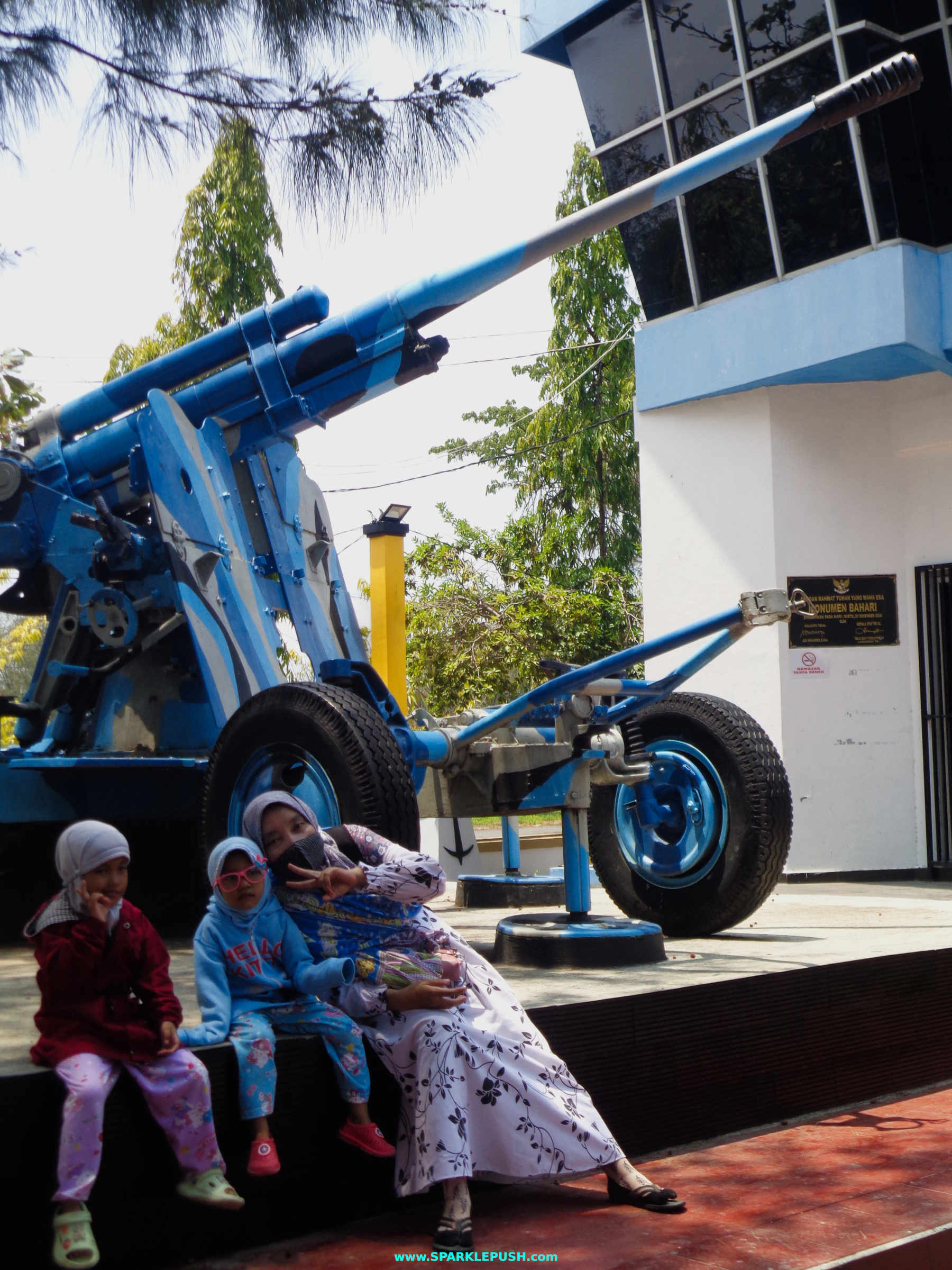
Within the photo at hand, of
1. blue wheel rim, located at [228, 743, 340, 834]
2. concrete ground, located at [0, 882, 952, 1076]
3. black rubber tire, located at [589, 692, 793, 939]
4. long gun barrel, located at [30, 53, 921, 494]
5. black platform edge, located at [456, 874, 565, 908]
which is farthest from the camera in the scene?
black platform edge, located at [456, 874, 565, 908]

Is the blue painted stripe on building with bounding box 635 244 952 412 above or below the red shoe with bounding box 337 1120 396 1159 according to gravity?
above

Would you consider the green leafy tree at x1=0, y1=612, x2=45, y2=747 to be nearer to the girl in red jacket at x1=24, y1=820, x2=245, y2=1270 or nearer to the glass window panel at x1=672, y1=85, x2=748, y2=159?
the girl in red jacket at x1=24, y1=820, x2=245, y2=1270

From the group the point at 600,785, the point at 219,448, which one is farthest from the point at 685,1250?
the point at 219,448

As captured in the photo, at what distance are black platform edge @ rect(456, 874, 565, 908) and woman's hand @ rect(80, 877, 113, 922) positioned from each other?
416cm

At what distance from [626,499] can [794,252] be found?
40.8ft

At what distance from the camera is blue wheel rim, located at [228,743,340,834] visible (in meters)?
4.52

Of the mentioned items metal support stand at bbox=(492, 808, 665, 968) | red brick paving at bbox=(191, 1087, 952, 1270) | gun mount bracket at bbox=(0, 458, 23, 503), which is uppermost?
gun mount bracket at bbox=(0, 458, 23, 503)

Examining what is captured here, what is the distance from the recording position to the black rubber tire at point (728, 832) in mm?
5348

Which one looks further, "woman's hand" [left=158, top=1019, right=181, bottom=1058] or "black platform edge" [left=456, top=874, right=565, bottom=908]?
"black platform edge" [left=456, top=874, right=565, bottom=908]

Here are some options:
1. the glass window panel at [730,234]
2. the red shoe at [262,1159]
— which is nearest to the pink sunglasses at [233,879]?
the red shoe at [262,1159]

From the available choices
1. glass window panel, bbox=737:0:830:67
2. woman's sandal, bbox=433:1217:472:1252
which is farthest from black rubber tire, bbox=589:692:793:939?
glass window panel, bbox=737:0:830:67

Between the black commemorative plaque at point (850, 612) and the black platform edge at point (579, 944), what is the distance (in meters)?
6.36

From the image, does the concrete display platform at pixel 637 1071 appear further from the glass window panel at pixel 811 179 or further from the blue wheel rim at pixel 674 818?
the glass window panel at pixel 811 179

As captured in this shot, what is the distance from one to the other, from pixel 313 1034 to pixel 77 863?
761mm
